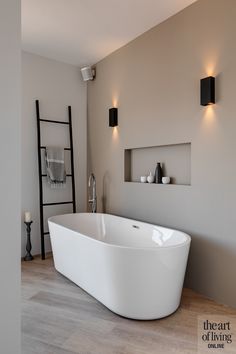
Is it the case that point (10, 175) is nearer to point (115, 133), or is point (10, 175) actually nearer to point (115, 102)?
point (115, 133)

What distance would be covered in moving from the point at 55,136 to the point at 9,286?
3241mm

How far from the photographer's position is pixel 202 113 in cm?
277

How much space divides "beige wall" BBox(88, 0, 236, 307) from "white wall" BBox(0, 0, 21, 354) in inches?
75.7

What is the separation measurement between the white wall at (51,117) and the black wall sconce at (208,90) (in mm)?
2385

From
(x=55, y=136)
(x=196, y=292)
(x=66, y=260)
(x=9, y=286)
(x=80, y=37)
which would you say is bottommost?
(x=196, y=292)

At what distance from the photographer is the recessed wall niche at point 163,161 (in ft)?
10.1

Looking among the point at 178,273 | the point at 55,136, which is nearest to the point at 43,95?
the point at 55,136

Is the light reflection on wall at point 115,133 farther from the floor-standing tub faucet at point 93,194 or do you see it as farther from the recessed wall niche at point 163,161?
the floor-standing tub faucet at point 93,194

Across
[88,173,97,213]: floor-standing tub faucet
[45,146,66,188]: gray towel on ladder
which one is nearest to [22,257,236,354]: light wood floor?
[88,173,97,213]: floor-standing tub faucet

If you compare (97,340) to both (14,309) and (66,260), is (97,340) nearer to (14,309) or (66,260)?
(14,309)

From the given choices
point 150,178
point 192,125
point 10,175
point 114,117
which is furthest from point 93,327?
point 114,117

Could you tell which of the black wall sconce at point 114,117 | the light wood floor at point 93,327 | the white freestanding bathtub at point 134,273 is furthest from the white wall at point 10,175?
the black wall sconce at point 114,117

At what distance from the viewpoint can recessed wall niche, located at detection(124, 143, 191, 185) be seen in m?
3.09

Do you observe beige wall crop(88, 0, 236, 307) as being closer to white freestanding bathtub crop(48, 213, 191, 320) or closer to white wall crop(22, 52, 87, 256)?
white freestanding bathtub crop(48, 213, 191, 320)
